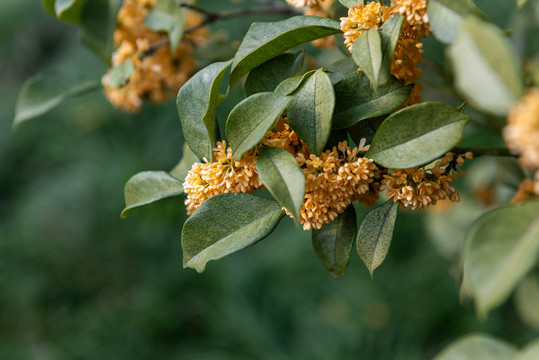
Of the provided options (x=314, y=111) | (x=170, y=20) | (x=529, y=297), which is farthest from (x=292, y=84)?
(x=529, y=297)

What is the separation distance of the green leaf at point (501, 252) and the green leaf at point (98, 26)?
559 mm

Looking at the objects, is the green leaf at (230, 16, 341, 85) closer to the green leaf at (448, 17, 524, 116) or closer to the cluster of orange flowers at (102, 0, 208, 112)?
the green leaf at (448, 17, 524, 116)

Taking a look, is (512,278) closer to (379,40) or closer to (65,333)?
(379,40)

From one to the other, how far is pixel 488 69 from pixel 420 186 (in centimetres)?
14

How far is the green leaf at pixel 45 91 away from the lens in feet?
2.36

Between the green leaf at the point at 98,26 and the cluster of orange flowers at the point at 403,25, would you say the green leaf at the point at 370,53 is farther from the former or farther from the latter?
the green leaf at the point at 98,26

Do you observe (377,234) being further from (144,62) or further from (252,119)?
(144,62)

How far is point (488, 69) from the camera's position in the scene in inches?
11.8

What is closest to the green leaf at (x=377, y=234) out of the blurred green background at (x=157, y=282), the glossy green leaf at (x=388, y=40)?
the glossy green leaf at (x=388, y=40)

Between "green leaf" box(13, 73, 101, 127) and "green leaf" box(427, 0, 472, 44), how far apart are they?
53 centimetres

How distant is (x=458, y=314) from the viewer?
1.24m

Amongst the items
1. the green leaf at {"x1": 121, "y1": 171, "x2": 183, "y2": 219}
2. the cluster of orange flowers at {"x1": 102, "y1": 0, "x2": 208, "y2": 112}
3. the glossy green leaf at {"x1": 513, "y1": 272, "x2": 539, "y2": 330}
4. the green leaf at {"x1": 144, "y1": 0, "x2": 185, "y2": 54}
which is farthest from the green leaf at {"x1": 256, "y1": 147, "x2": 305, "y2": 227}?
the glossy green leaf at {"x1": 513, "y1": 272, "x2": 539, "y2": 330}

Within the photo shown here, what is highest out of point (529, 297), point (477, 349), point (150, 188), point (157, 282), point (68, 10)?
point (68, 10)

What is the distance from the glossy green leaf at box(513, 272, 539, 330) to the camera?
88cm
